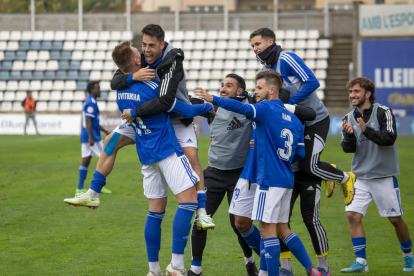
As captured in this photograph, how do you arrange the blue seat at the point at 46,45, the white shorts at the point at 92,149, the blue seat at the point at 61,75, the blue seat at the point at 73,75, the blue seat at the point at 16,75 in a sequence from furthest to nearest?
1. the blue seat at the point at 46,45
2. the blue seat at the point at 16,75
3. the blue seat at the point at 61,75
4. the blue seat at the point at 73,75
5. the white shorts at the point at 92,149

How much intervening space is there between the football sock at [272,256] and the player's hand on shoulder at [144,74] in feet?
5.96

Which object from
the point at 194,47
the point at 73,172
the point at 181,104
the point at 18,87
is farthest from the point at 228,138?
the point at 18,87

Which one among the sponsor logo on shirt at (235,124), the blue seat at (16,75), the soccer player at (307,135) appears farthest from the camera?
the blue seat at (16,75)

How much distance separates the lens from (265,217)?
4922 millimetres

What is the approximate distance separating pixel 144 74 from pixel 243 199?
1551 millimetres

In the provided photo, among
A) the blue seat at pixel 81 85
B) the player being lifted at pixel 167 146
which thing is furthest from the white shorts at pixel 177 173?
the blue seat at pixel 81 85

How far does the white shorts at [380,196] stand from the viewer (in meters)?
6.10

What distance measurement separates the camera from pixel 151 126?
5.15 metres

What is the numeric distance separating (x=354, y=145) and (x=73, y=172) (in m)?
9.75

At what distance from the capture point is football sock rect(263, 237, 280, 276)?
4.89 metres

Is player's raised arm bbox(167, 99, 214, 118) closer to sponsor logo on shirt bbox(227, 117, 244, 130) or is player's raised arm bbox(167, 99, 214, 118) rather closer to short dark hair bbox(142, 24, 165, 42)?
short dark hair bbox(142, 24, 165, 42)

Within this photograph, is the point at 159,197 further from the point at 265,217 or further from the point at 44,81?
the point at 44,81

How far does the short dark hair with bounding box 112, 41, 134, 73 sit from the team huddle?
11 mm

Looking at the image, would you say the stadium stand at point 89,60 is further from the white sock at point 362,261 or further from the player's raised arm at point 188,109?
the player's raised arm at point 188,109
